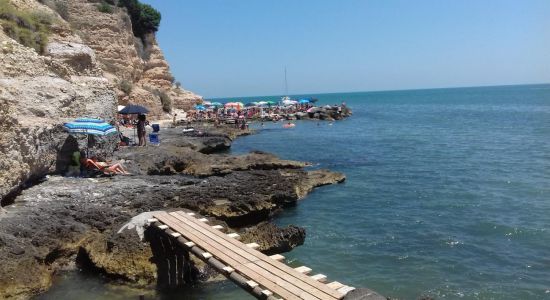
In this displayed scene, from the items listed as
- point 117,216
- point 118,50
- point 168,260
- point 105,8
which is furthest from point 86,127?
point 105,8

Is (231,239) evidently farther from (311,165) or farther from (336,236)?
(311,165)

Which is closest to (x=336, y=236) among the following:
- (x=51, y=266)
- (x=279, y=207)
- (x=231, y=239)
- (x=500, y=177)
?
(x=279, y=207)

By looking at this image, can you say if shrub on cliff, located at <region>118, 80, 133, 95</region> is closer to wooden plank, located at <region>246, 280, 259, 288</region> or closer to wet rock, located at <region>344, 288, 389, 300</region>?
wooden plank, located at <region>246, 280, 259, 288</region>

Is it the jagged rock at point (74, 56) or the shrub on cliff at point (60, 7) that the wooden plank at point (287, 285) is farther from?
the shrub on cliff at point (60, 7)

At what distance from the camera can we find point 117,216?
45.1 ft

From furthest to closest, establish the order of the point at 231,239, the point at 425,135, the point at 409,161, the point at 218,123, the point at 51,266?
the point at 218,123 → the point at 425,135 → the point at 409,161 → the point at 51,266 → the point at 231,239

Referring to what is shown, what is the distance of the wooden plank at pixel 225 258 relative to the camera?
7.45 meters

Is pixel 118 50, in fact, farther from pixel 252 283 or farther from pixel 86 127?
pixel 252 283

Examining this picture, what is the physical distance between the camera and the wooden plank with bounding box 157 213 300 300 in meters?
7.45

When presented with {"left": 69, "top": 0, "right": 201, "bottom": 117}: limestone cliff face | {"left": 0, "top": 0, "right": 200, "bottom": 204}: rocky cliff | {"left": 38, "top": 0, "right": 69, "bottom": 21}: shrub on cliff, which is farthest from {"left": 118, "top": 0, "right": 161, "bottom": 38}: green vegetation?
{"left": 0, "top": 0, "right": 200, "bottom": 204}: rocky cliff

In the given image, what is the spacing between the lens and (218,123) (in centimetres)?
5541

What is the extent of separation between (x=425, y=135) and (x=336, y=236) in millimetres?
36402

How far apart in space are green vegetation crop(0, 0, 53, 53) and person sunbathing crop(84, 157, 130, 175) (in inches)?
342

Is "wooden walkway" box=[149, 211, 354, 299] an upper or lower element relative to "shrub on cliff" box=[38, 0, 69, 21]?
lower
